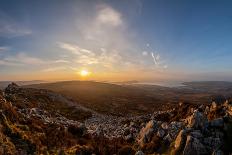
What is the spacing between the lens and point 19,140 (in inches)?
→ 801

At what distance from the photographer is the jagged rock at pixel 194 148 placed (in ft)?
64.6

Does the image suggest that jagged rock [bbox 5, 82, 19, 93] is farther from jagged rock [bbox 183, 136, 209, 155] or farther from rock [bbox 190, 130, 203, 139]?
jagged rock [bbox 183, 136, 209, 155]

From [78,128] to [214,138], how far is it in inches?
898

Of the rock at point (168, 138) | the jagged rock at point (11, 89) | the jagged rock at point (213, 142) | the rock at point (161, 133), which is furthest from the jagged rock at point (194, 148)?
the jagged rock at point (11, 89)

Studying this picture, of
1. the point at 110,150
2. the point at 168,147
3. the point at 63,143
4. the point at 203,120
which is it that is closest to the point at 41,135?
the point at 63,143

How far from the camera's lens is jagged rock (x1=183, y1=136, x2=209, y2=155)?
1969cm

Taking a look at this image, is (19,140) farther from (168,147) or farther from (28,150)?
(168,147)

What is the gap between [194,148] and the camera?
19.8m

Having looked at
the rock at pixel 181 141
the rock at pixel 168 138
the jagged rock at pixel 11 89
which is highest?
the jagged rock at pixel 11 89

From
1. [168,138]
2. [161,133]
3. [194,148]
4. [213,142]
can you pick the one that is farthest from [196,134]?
[161,133]

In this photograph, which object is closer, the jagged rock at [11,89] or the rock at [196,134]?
the rock at [196,134]

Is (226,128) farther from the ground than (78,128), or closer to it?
farther from the ground

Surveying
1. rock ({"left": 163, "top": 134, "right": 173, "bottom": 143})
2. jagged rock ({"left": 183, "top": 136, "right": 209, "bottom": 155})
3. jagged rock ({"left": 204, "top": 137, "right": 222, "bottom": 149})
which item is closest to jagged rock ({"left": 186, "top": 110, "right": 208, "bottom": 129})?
jagged rock ({"left": 204, "top": 137, "right": 222, "bottom": 149})

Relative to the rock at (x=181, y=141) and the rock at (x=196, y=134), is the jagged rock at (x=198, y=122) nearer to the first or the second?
the rock at (x=196, y=134)
